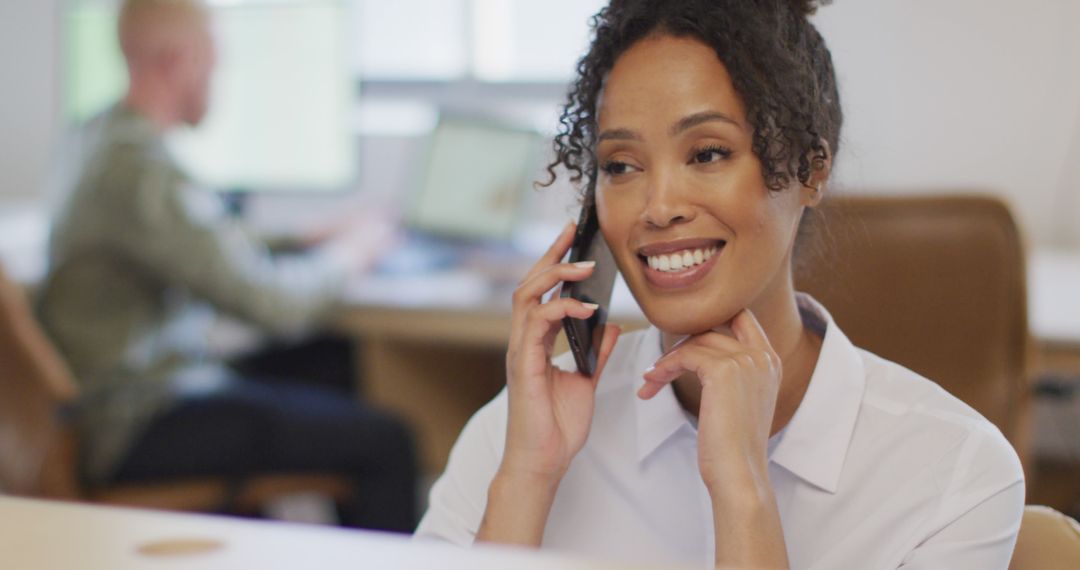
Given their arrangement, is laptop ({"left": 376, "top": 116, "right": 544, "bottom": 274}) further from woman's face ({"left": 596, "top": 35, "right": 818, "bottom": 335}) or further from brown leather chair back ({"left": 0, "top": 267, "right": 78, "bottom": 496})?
woman's face ({"left": 596, "top": 35, "right": 818, "bottom": 335})

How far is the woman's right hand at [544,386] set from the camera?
1026 millimetres

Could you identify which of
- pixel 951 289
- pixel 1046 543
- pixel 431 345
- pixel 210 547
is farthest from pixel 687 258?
pixel 431 345

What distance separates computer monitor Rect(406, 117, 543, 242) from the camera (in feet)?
9.24

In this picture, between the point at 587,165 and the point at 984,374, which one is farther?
the point at 984,374

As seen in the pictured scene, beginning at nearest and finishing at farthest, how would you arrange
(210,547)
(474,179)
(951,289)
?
(210,547) < (951,289) < (474,179)

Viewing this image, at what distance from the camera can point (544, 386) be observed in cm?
104

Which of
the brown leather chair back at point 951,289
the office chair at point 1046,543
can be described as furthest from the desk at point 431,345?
the office chair at point 1046,543

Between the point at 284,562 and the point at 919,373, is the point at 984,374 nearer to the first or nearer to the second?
the point at 919,373

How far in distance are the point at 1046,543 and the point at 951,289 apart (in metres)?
0.68

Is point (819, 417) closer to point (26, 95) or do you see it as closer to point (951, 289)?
point (951, 289)

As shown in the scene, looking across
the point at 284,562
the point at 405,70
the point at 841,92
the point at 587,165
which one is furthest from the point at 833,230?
the point at 405,70

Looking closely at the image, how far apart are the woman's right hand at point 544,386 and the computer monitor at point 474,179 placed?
5.64 feet

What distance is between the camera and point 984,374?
60.7 inches

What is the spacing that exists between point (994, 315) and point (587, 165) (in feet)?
2.47
